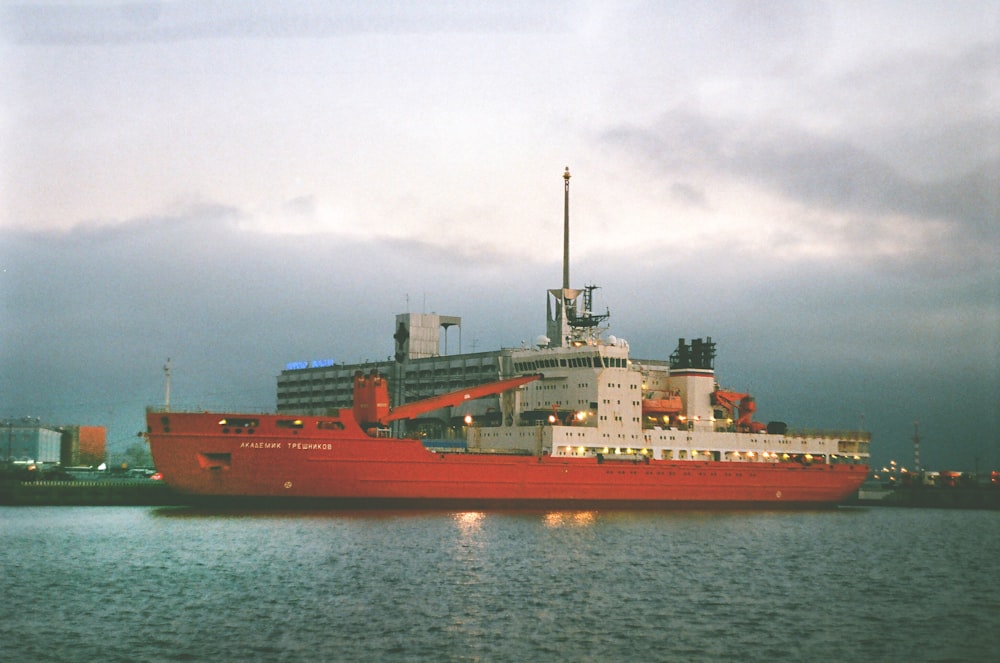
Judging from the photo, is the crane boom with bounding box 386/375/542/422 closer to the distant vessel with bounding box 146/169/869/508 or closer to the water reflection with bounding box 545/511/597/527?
the distant vessel with bounding box 146/169/869/508

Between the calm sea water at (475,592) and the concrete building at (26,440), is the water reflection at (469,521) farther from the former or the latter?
the concrete building at (26,440)

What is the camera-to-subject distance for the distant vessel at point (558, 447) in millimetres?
45875

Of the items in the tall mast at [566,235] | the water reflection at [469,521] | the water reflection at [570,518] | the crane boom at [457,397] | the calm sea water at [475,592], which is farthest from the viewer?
the tall mast at [566,235]

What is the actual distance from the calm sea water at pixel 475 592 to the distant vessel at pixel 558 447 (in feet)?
7.79

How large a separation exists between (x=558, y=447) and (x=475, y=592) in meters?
26.3

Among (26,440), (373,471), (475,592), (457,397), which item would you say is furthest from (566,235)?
(26,440)

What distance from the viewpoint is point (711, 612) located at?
85.6 feet

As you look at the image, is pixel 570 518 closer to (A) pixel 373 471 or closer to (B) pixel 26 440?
Result: (A) pixel 373 471

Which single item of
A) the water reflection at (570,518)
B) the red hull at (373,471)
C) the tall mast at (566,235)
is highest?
the tall mast at (566,235)

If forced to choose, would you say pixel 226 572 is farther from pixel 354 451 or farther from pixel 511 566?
pixel 354 451

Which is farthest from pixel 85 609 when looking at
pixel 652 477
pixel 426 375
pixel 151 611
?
pixel 426 375

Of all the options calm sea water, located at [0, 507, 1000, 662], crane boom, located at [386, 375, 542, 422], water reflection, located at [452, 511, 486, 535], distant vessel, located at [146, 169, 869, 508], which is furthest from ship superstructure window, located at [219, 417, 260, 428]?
water reflection, located at [452, 511, 486, 535]

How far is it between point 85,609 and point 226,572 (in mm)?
5742

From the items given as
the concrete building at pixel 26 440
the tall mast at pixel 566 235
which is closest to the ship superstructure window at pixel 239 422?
the tall mast at pixel 566 235
